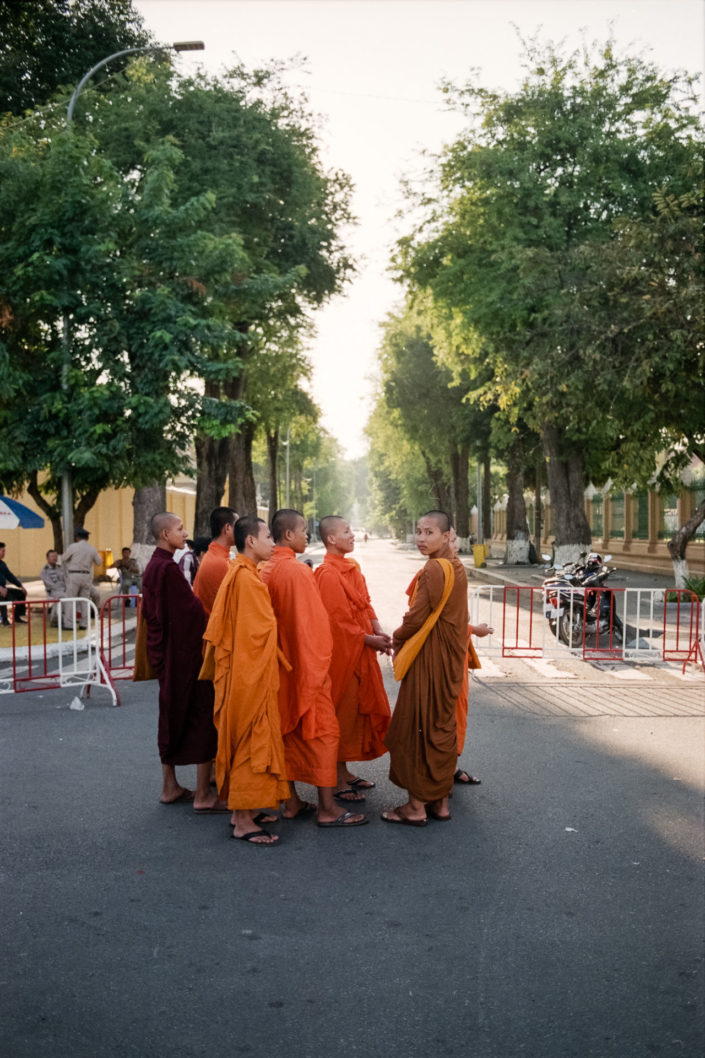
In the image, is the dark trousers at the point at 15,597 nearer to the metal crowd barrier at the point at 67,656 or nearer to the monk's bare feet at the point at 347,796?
the metal crowd barrier at the point at 67,656

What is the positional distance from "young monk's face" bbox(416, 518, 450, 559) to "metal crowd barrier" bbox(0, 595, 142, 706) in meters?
3.10

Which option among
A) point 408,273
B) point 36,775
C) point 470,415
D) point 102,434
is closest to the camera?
point 36,775

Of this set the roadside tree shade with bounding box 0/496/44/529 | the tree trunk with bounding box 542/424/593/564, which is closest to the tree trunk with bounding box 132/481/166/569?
the roadside tree shade with bounding box 0/496/44/529

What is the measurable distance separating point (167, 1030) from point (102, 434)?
43.7ft

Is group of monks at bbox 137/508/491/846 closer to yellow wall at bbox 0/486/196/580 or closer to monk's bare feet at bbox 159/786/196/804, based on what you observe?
monk's bare feet at bbox 159/786/196/804

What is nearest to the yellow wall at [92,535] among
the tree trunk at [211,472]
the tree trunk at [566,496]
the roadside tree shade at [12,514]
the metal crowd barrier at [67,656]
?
the tree trunk at [211,472]

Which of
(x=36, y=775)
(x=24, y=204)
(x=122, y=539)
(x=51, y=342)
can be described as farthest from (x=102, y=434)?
(x=122, y=539)

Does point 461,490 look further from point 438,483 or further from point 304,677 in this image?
point 304,677

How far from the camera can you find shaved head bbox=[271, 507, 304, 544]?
610cm

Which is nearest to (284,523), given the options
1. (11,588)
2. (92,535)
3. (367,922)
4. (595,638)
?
(367,922)

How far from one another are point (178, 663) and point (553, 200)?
18.7 metres

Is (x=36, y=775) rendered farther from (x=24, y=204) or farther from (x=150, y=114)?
(x=150, y=114)

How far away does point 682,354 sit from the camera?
17469mm

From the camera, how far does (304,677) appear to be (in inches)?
230
